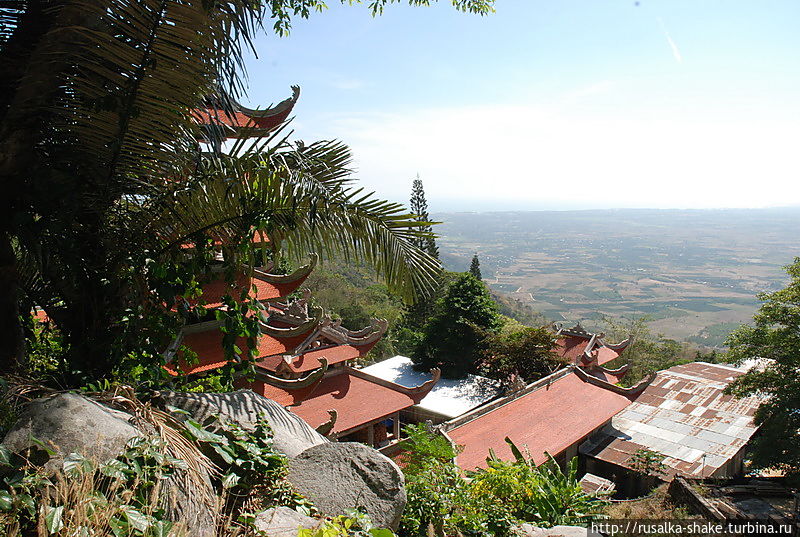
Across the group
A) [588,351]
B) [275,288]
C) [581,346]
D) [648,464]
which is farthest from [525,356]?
[275,288]

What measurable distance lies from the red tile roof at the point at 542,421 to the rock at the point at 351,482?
241 inches

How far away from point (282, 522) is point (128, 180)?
96.3 inches

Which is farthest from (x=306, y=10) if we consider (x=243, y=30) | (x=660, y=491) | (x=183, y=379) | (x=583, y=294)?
(x=583, y=294)

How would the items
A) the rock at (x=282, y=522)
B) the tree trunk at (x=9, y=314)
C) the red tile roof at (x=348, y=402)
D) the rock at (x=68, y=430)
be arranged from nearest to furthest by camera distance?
1. the rock at (x=68, y=430)
2. the rock at (x=282, y=522)
3. the tree trunk at (x=9, y=314)
4. the red tile roof at (x=348, y=402)

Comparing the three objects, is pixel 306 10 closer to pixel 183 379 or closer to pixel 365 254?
pixel 365 254

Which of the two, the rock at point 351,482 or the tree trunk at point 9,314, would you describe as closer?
the rock at point 351,482

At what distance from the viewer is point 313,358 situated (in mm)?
10539

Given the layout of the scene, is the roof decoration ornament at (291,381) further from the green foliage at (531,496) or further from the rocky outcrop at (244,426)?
the rocky outcrop at (244,426)

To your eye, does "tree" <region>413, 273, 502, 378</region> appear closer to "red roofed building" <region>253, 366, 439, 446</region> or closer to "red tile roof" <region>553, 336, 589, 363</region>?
"red tile roof" <region>553, 336, 589, 363</region>

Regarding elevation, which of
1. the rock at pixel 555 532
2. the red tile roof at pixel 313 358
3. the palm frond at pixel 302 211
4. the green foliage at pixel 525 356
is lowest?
the green foliage at pixel 525 356

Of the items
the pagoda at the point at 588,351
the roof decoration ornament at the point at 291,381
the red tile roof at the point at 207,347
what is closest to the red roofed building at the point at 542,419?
the pagoda at the point at 588,351

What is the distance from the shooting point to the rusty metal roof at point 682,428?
12648 millimetres

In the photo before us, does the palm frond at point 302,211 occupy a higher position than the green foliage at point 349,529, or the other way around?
the palm frond at point 302,211

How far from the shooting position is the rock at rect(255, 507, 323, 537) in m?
2.27
